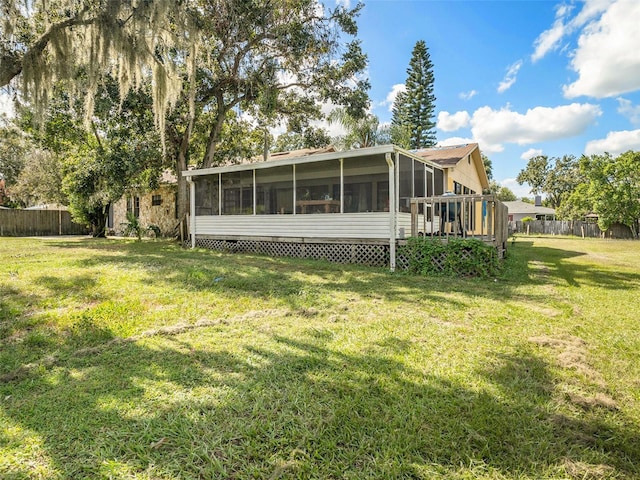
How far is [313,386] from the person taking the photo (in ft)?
7.82

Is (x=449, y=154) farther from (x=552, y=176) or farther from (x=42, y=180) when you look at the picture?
(x=552, y=176)

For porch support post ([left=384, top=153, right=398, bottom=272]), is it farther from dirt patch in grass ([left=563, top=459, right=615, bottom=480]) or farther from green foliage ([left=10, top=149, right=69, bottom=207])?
green foliage ([left=10, top=149, right=69, bottom=207])

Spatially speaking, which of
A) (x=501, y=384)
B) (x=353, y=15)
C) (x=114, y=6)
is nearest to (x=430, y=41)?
(x=353, y=15)

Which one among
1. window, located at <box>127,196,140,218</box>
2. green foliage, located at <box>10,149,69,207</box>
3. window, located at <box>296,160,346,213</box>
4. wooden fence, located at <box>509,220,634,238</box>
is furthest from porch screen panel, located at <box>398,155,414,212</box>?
wooden fence, located at <box>509,220,634,238</box>

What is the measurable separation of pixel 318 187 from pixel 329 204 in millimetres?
588

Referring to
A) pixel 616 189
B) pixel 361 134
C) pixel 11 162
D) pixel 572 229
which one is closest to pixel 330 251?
pixel 361 134

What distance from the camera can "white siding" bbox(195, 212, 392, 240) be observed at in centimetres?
839

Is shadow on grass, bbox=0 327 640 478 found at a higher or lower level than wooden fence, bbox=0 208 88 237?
lower

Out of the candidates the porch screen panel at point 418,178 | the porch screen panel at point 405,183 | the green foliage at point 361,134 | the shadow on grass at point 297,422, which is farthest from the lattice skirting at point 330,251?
the green foliage at point 361,134

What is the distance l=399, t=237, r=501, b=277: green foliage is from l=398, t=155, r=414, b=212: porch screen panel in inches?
46.2

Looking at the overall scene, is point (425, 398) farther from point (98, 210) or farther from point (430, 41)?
point (430, 41)

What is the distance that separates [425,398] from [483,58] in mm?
15982

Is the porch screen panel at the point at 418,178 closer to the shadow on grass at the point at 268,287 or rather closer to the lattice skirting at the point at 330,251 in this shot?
the lattice skirting at the point at 330,251

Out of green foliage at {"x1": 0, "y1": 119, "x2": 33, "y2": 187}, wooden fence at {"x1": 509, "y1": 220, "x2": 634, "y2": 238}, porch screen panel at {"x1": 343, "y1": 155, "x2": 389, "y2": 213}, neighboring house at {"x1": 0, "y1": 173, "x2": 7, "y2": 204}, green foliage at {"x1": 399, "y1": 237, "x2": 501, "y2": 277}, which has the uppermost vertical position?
green foliage at {"x1": 0, "y1": 119, "x2": 33, "y2": 187}
